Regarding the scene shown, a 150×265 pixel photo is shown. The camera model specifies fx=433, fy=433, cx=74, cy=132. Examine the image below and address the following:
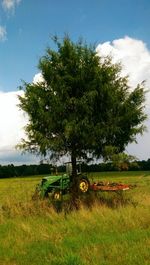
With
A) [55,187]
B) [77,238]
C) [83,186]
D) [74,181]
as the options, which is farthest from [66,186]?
[77,238]

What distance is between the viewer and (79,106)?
18.3 m

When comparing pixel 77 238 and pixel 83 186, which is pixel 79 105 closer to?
pixel 83 186

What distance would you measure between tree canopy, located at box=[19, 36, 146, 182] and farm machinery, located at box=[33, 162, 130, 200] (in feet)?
3.61

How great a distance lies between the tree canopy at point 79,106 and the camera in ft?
60.0

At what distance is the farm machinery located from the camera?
1992 centimetres

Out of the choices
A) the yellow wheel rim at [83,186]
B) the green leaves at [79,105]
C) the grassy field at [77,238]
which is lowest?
the grassy field at [77,238]

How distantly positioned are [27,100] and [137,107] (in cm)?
491

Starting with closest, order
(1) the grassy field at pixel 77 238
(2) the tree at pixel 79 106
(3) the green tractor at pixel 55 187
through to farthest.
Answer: (1) the grassy field at pixel 77 238 < (2) the tree at pixel 79 106 < (3) the green tractor at pixel 55 187

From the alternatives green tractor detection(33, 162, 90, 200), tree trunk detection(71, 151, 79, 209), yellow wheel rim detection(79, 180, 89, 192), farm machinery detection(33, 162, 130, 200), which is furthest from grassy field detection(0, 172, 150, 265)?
green tractor detection(33, 162, 90, 200)

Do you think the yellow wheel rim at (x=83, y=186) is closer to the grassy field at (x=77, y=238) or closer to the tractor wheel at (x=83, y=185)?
the tractor wheel at (x=83, y=185)

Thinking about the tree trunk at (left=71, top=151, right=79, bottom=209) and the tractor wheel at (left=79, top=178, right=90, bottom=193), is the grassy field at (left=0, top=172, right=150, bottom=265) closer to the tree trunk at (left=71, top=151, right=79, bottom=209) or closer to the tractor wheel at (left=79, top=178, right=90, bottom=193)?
the tree trunk at (left=71, top=151, right=79, bottom=209)

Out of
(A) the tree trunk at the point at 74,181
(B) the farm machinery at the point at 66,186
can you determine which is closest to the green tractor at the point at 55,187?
(B) the farm machinery at the point at 66,186

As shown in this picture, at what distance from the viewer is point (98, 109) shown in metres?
18.9

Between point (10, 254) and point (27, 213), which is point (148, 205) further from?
point (10, 254)
